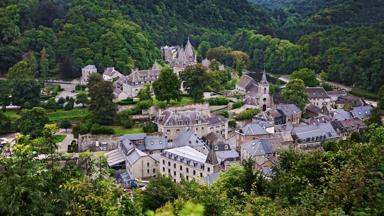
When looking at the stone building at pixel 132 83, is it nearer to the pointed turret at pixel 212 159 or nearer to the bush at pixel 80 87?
the bush at pixel 80 87

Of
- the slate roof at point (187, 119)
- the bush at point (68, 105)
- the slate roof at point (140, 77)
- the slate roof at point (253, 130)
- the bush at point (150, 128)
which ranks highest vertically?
the slate roof at point (140, 77)

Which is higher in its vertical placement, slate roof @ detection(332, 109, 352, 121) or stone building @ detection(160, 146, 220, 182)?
slate roof @ detection(332, 109, 352, 121)

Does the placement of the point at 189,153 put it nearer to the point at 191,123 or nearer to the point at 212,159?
the point at 212,159

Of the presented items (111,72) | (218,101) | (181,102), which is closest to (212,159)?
(181,102)

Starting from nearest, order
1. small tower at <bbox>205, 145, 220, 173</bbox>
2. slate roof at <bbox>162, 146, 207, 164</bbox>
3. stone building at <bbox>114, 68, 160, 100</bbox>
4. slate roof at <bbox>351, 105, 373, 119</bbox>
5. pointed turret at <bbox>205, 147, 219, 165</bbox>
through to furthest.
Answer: small tower at <bbox>205, 145, 220, 173</bbox> < pointed turret at <bbox>205, 147, 219, 165</bbox> < slate roof at <bbox>162, 146, 207, 164</bbox> < slate roof at <bbox>351, 105, 373, 119</bbox> < stone building at <bbox>114, 68, 160, 100</bbox>

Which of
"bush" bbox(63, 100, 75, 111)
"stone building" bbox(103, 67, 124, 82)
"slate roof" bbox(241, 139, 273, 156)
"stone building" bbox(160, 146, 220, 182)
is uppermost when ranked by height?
"stone building" bbox(103, 67, 124, 82)

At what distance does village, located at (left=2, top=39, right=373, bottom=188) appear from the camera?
34.3 meters

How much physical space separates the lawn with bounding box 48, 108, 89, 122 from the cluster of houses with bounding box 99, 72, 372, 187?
7619mm

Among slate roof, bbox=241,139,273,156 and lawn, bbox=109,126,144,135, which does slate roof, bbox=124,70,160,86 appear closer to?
lawn, bbox=109,126,144,135

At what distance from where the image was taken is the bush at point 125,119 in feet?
150

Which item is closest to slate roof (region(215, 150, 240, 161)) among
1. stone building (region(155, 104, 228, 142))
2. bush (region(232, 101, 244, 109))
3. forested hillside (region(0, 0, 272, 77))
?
stone building (region(155, 104, 228, 142))

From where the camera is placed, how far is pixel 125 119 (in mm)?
46312

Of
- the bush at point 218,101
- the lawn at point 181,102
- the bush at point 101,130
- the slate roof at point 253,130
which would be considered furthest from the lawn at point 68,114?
the slate roof at point 253,130

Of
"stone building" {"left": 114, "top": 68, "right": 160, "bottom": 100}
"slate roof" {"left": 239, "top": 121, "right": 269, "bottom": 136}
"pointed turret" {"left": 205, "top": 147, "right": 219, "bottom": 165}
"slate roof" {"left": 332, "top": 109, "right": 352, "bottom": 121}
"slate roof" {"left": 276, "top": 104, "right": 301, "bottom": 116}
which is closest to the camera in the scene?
"pointed turret" {"left": 205, "top": 147, "right": 219, "bottom": 165}
